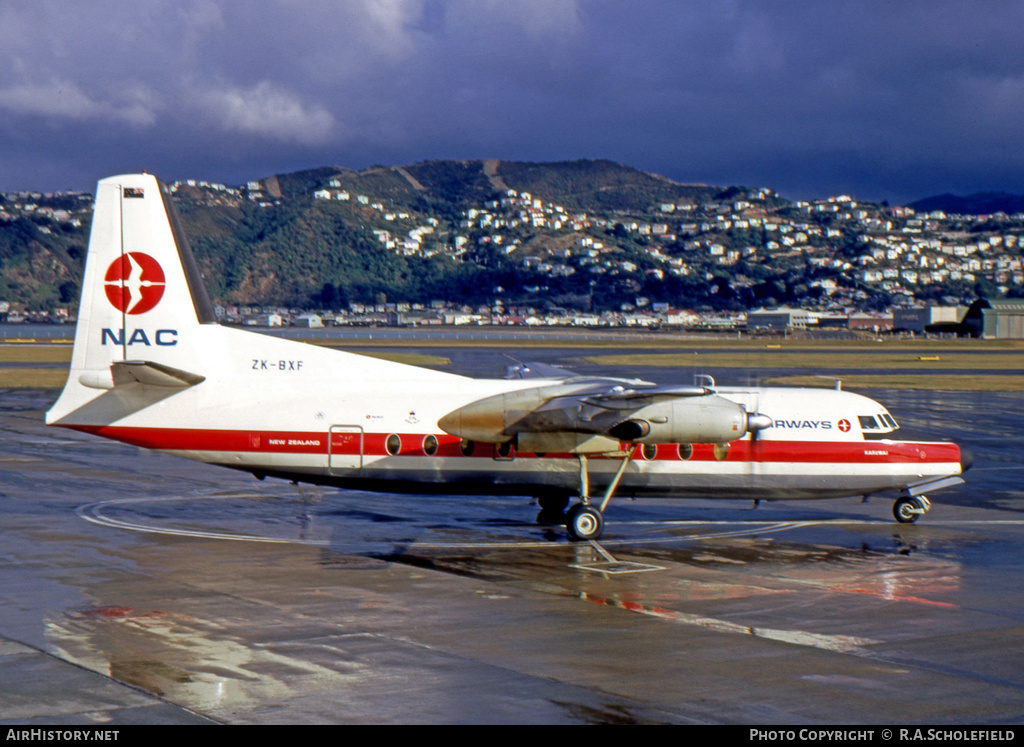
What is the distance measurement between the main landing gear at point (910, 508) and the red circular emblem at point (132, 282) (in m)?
17.6

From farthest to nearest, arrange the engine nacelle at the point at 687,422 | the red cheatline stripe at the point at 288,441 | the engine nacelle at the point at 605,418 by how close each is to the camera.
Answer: the red cheatline stripe at the point at 288,441
the engine nacelle at the point at 687,422
the engine nacelle at the point at 605,418

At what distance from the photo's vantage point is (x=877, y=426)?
23953mm

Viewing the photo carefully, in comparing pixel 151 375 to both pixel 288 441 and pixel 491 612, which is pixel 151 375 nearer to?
pixel 288 441

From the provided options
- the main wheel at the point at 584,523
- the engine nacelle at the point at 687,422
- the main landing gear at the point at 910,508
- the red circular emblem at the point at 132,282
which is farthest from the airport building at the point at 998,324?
the red circular emblem at the point at 132,282

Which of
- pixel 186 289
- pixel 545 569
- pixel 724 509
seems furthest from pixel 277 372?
pixel 724 509

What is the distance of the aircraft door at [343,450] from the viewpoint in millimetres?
21969

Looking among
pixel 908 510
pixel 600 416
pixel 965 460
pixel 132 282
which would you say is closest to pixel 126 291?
pixel 132 282

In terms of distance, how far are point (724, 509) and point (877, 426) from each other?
15.7 feet

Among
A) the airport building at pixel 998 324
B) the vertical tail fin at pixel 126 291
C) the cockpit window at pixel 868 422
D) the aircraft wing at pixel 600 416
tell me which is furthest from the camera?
the airport building at pixel 998 324

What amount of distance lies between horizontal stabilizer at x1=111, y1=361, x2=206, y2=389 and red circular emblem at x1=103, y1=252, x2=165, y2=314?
137 cm

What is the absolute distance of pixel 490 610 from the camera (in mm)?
15930

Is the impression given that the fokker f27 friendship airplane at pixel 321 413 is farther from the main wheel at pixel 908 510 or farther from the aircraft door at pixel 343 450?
the main wheel at pixel 908 510

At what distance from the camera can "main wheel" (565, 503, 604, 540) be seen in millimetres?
21953
